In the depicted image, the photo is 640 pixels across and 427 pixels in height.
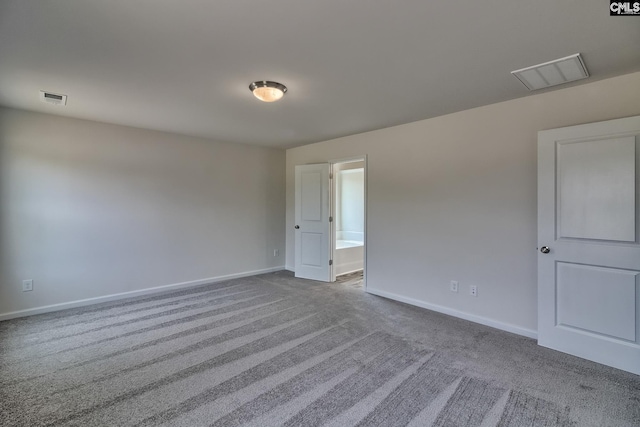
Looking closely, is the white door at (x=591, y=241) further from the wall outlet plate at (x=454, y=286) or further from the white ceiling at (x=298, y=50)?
the wall outlet plate at (x=454, y=286)

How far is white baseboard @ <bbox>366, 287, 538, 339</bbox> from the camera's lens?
293 centimetres

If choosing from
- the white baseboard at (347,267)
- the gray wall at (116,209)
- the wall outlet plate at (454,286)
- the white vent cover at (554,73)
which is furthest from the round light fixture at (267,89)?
the white baseboard at (347,267)

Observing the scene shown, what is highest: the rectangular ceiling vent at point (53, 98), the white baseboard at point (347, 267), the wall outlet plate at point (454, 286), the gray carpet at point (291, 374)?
the rectangular ceiling vent at point (53, 98)

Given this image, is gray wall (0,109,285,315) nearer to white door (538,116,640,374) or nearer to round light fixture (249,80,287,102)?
round light fixture (249,80,287,102)

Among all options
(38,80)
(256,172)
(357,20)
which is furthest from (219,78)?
(256,172)

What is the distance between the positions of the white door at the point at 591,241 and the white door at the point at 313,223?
3.01 metres

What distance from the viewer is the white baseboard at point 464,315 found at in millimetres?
2926

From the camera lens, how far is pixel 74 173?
3.69 metres

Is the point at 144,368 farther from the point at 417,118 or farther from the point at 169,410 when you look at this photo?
the point at 417,118

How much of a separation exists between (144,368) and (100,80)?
2.45 meters

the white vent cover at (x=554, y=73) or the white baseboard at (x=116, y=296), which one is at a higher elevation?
the white vent cover at (x=554, y=73)

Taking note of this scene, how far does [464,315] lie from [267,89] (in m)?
3.19

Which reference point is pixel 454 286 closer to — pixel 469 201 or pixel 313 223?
pixel 469 201

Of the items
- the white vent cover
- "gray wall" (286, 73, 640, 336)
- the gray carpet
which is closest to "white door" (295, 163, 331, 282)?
"gray wall" (286, 73, 640, 336)
